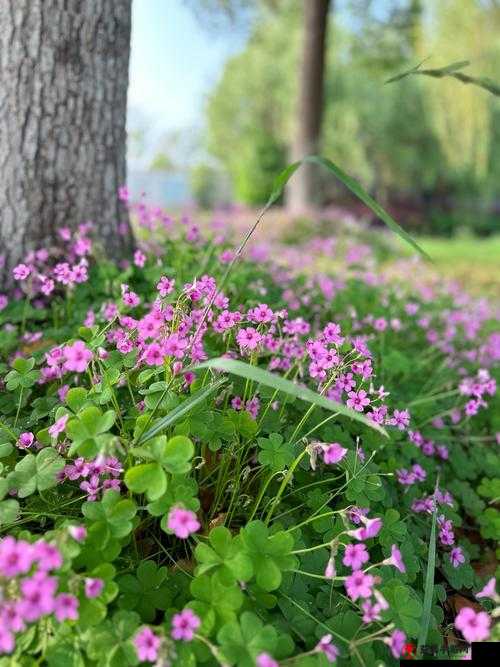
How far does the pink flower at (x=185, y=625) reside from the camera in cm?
125

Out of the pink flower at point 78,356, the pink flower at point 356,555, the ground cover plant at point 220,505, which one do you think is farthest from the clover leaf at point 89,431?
the pink flower at point 356,555

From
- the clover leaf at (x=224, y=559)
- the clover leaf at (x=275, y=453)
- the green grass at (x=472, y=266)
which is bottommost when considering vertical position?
the green grass at (x=472, y=266)

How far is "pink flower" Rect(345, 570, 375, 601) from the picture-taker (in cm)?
136

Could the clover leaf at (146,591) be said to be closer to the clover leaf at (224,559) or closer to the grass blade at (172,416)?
the clover leaf at (224,559)

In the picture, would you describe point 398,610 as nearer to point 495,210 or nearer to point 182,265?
point 182,265

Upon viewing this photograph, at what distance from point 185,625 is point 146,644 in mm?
92

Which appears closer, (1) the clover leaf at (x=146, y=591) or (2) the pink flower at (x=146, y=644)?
(2) the pink flower at (x=146, y=644)

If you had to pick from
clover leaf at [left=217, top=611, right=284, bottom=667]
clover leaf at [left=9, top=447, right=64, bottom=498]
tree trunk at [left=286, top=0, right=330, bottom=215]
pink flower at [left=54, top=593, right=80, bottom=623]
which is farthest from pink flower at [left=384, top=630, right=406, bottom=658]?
tree trunk at [left=286, top=0, right=330, bottom=215]

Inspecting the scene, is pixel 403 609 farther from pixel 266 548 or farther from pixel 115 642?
pixel 115 642

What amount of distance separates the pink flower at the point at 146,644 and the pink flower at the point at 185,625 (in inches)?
2.1

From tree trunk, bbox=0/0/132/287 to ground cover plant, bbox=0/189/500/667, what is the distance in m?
0.45

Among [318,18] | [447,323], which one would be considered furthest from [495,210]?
[447,323]

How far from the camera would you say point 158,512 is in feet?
4.51

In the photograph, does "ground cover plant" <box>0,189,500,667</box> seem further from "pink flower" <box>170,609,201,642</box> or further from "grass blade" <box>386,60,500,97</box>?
"grass blade" <box>386,60,500,97</box>
